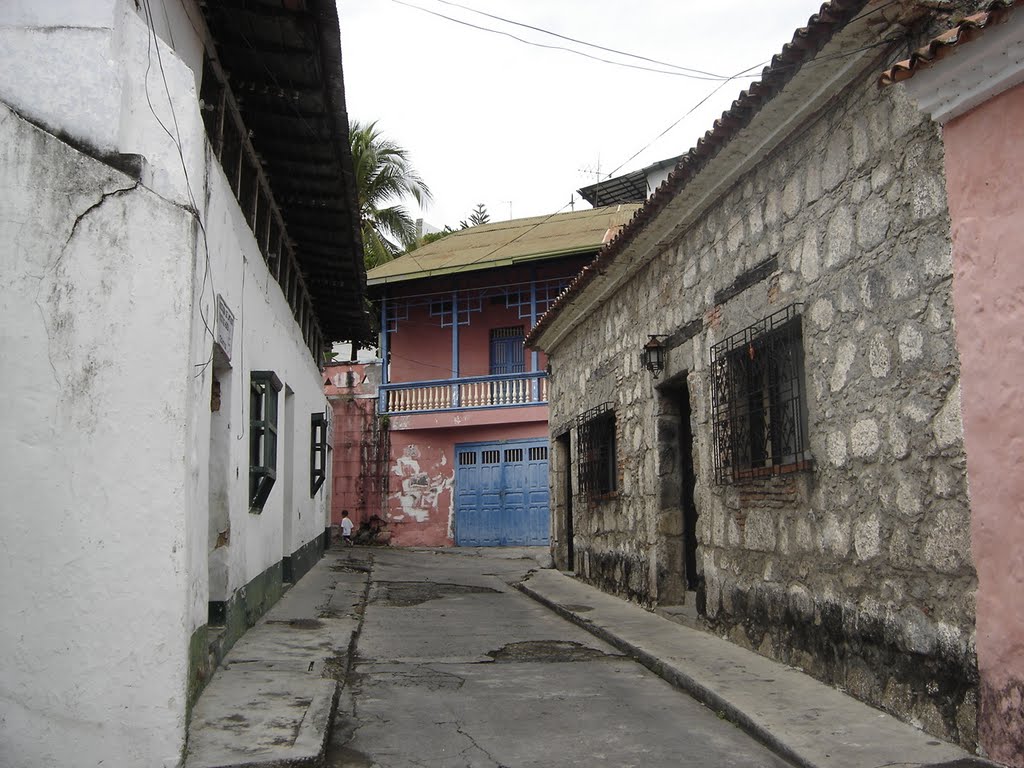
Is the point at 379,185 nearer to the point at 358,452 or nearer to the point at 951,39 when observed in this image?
the point at 358,452

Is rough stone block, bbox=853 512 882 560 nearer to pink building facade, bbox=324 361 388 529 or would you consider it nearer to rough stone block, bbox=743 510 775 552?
rough stone block, bbox=743 510 775 552

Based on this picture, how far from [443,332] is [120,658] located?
61.8 feet

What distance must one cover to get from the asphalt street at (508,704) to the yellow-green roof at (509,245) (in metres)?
12.2

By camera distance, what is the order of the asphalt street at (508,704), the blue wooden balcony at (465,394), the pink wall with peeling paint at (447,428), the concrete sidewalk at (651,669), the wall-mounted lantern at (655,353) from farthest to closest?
the pink wall with peeling paint at (447,428) → the blue wooden balcony at (465,394) → the wall-mounted lantern at (655,353) → the asphalt street at (508,704) → the concrete sidewalk at (651,669)

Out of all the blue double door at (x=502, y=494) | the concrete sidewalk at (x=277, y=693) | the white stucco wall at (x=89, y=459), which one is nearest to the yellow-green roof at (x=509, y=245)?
the blue double door at (x=502, y=494)

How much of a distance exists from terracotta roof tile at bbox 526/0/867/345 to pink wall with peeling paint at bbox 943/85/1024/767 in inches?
37.6

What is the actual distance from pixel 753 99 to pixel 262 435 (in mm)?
4929

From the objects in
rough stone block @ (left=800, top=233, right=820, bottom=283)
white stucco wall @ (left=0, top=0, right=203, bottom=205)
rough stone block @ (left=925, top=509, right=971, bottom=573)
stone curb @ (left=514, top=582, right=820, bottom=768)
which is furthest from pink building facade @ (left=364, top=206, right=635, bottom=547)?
white stucco wall @ (left=0, top=0, right=203, bottom=205)

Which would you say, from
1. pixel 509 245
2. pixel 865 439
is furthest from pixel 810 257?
pixel 509 245

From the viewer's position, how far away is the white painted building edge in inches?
158

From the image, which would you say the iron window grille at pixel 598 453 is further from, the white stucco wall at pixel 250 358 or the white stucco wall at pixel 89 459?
the white stucco wall at pixel 89 459

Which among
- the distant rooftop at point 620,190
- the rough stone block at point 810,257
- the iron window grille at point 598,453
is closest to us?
the rough stone block at point 810,257

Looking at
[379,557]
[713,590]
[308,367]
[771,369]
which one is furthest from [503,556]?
[771,369]

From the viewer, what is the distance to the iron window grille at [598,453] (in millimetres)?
10562
